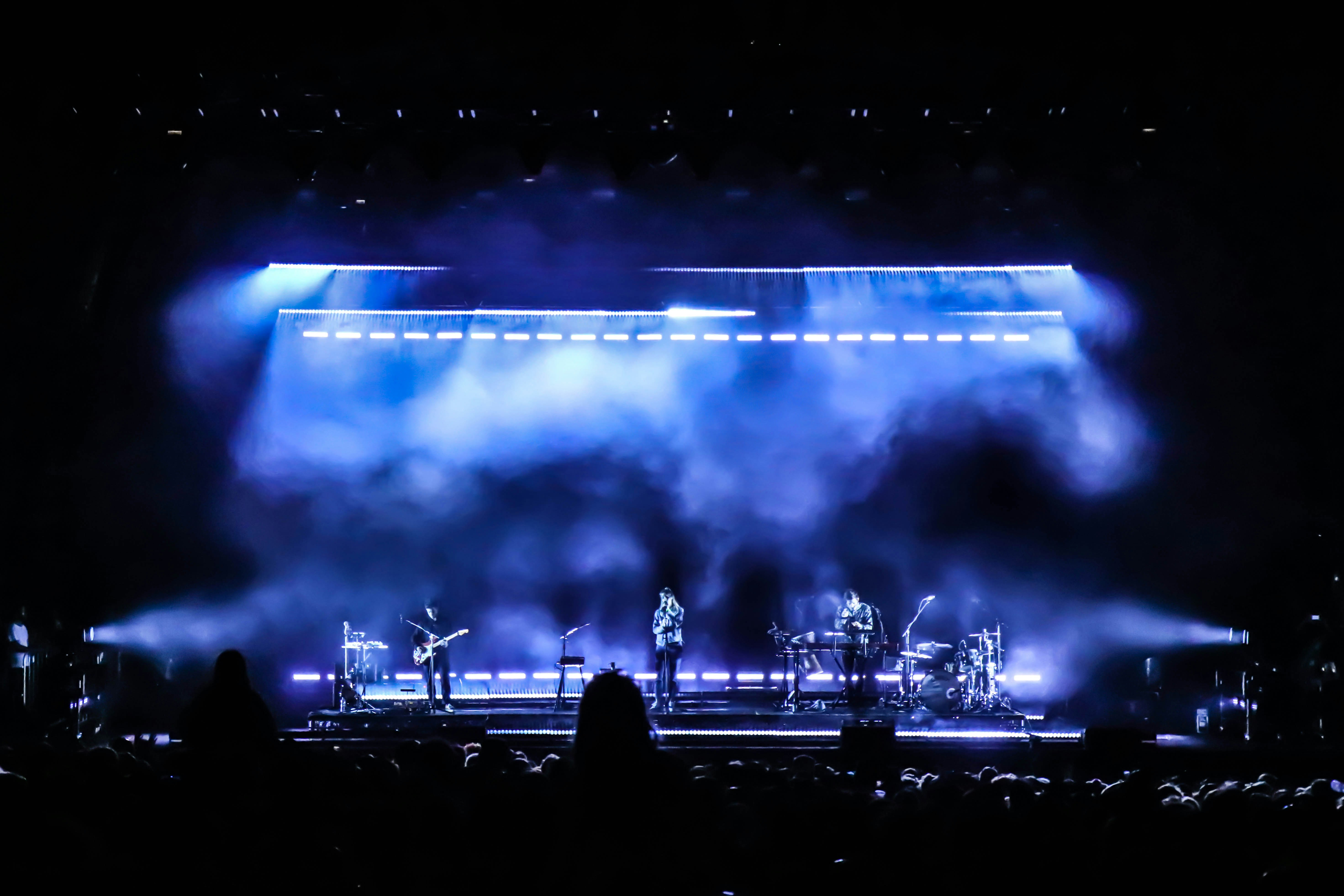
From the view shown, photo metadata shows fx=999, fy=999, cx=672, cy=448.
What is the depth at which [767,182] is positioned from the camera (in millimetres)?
8250

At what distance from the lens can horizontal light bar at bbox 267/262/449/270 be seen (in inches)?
455

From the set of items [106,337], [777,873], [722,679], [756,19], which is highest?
[756,19]

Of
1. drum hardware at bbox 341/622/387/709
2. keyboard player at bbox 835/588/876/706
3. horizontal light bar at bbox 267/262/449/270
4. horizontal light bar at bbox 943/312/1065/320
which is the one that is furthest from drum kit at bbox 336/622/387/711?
horizontal light bar at bbox 943/312/1065/320

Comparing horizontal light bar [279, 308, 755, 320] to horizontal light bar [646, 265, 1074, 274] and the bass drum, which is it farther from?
the bass drum

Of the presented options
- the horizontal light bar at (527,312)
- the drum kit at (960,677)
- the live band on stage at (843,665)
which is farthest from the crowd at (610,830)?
the horizontal light bar at (527,312)

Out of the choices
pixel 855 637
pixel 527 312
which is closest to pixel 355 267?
pixel 527 312

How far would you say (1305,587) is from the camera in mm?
9258

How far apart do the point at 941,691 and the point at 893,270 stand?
4.93 metres

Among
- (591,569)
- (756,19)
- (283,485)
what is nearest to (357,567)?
(283,485)

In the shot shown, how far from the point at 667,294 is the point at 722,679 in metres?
4.92

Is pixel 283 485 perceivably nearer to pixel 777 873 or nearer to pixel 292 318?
pixel 292 318

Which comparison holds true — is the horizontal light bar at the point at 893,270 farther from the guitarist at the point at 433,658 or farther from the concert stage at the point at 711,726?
the concert stage at the point at 711,726

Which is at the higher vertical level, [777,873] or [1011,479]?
[1011,479]

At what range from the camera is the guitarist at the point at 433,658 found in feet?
34.0
